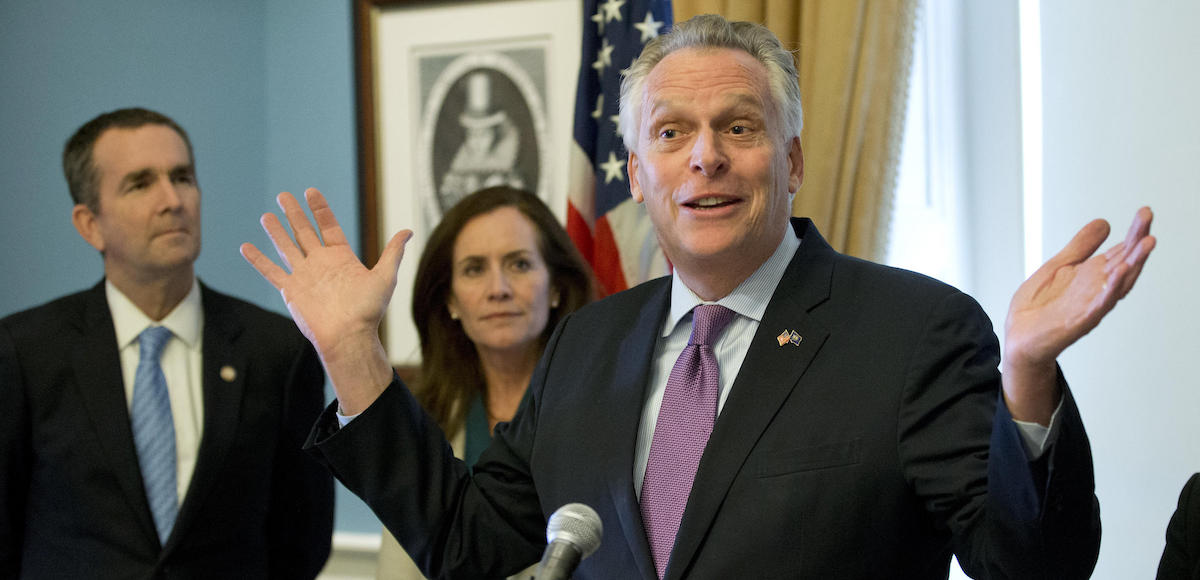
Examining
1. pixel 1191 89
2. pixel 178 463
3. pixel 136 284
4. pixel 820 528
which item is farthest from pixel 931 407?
pixel 136 284

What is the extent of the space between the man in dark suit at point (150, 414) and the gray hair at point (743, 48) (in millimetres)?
1155

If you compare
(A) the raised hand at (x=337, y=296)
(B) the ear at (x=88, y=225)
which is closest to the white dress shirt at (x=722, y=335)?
(A) the raised hand at (x=337, y=296)

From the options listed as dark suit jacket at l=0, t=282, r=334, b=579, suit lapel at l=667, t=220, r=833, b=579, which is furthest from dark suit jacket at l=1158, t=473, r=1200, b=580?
dark suit jacket at l=0, t=282, r=334, b=579

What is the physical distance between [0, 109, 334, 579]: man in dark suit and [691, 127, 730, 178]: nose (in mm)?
1227

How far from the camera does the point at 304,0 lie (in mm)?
3855

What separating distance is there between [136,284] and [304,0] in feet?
5.94

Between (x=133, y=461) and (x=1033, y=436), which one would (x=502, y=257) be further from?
(x=1033, y=436)

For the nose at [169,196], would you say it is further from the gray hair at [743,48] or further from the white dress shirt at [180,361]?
the gray hair at [743,48]

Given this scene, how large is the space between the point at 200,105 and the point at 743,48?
8.73ft

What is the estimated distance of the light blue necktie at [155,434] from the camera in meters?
2.21

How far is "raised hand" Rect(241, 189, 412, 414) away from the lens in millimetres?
1579

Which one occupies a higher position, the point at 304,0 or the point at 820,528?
the point at 304,0

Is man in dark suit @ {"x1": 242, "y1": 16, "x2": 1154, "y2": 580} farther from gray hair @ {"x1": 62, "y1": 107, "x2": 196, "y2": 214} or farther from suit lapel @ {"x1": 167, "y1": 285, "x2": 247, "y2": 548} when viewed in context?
gray hair @ {"x1": 62, "y1": 107, "x2": 196, "y2": 214}

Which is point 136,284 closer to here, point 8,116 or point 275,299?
point 8,116
